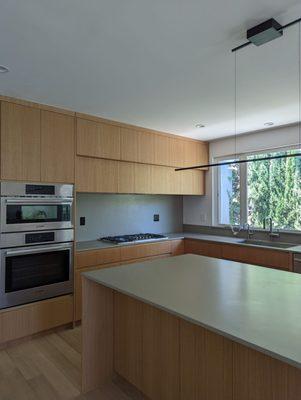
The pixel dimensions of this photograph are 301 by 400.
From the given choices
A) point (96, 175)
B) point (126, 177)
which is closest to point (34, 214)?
point (96, 175)

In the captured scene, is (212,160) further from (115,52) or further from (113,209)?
(115,52)

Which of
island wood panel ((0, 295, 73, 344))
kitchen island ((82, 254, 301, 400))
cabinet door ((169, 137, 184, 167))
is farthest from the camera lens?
cabinet door ((169, 137, 184, 167))

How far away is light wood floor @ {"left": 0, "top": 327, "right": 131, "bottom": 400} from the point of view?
2.13 meters

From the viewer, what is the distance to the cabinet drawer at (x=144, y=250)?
3691mm

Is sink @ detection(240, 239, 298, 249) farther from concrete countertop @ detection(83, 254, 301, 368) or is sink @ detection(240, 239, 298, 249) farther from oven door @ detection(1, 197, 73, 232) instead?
oven door @ detection(1, 197, 73, 232)

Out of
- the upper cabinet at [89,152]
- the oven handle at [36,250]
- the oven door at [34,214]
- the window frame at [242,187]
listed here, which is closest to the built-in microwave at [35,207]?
the oven door at [34,214]

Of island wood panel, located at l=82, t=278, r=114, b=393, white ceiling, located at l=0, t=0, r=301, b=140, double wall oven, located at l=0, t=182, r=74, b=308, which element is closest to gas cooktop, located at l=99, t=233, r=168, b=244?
double wall oven, located at l=0, t=182, r=74, b=308

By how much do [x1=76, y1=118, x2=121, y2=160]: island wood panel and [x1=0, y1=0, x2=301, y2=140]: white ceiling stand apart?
0.63 feet

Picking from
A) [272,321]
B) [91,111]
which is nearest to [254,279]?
[272,321]

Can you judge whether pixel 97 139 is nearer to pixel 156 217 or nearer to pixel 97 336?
pixel 156 217

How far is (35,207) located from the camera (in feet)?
9.91

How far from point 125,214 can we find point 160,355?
2.62 meters

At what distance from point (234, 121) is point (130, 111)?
1.35m

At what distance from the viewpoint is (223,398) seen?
158 centimetres
